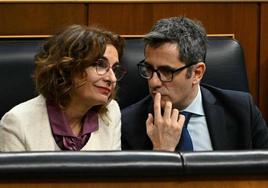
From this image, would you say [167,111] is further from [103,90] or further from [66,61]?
[66,61]

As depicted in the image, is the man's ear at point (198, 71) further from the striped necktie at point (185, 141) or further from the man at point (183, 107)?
the striped necktie at point (185, 141)

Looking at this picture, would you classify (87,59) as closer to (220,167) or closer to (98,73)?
(98,73)

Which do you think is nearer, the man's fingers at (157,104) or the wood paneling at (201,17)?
the man's fingers at (157,104)

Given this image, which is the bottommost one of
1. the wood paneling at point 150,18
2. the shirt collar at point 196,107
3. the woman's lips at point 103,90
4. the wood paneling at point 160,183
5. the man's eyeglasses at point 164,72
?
the wood paneling at point 160,183

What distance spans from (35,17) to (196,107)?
0.99 metres

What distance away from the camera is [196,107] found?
1.90 meters

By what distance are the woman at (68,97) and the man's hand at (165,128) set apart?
0.13 metres

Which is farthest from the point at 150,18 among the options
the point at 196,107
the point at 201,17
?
the point at 196,107

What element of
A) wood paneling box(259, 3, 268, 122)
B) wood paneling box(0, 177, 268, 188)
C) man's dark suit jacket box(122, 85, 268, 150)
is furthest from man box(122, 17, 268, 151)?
wood paneling box(259, 3, 268, 122)

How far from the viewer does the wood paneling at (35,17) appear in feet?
8.25

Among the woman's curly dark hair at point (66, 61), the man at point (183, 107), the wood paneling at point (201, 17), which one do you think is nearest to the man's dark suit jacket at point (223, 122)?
the man at point (183, 107)

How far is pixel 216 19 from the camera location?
8.61 ft

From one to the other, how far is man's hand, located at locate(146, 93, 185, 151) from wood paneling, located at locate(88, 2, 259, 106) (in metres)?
0.88

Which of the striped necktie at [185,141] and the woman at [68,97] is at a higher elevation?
the woman at [68,97]
